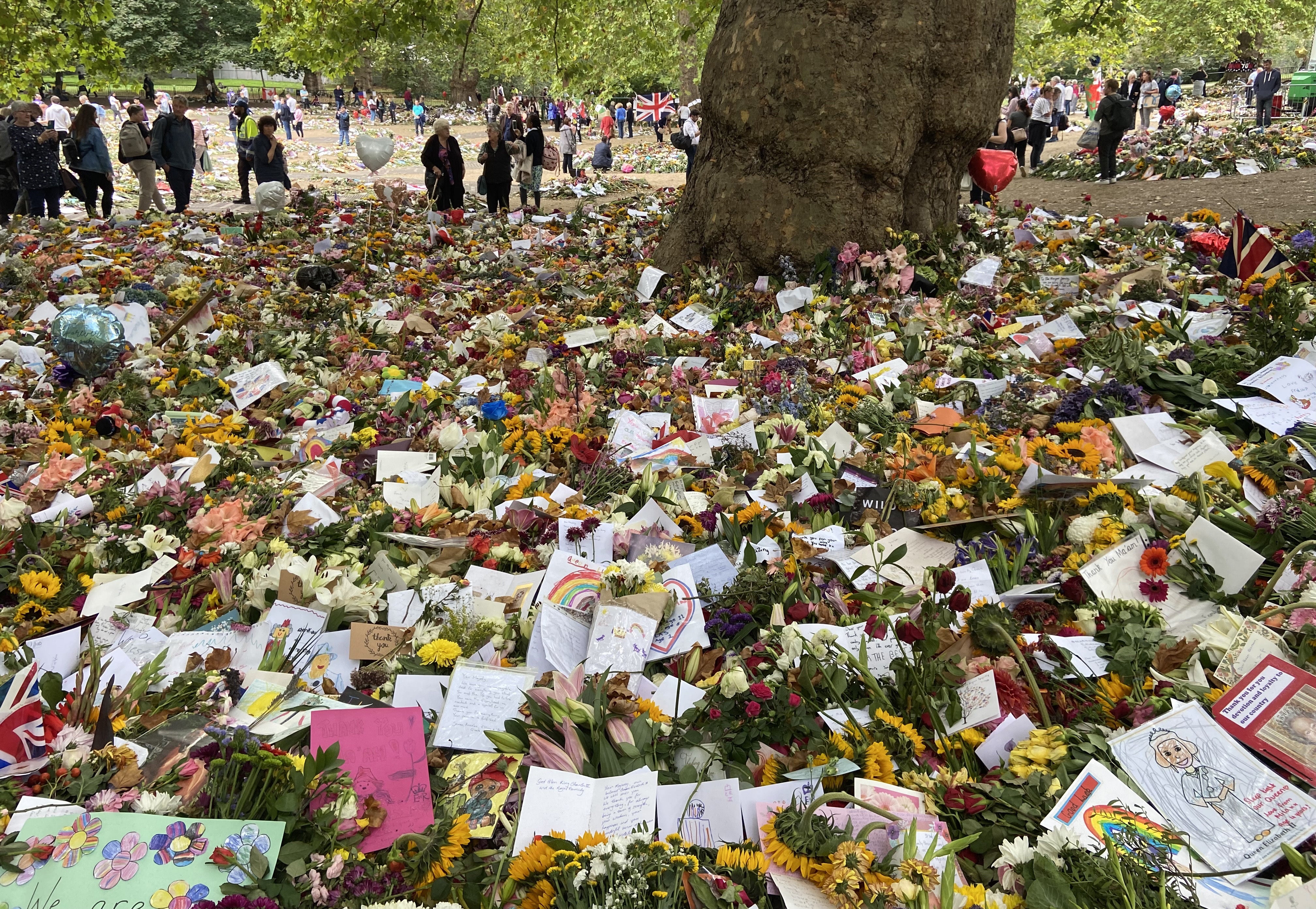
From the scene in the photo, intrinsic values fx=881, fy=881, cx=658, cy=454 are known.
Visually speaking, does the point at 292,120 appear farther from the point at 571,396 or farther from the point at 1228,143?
the point at 571,396

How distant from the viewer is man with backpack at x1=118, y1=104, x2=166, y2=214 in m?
10.6

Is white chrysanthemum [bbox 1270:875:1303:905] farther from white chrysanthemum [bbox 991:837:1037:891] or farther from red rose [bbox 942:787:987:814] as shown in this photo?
red rose [bbox 942:787:987:814]

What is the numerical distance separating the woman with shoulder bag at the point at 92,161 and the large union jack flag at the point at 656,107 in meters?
18.3

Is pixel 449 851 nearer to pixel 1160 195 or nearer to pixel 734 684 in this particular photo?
pixel 734 684

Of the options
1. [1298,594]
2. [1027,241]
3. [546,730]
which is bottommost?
[546,730]

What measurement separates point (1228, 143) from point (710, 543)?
492 inches

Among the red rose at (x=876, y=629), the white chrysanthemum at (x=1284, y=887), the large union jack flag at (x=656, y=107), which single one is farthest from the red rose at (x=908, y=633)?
the large union jack flag at (x=656, y=107)

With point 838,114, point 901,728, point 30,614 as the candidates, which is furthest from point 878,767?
point 838,114

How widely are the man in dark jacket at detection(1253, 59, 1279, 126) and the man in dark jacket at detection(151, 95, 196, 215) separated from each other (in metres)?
17.8

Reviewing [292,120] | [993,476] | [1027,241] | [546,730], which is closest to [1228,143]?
[1027,241]

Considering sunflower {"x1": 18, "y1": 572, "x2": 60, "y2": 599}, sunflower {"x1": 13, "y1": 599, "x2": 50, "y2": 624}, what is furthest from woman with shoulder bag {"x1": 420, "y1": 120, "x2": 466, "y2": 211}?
sunflower {"x1": 13, "y1": 599, "x2": 50, "y2": 624}

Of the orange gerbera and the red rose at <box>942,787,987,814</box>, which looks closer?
the red rose at <box>942,787,987,814</box>

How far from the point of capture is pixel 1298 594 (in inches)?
98.8

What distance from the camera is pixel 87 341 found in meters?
5.35
